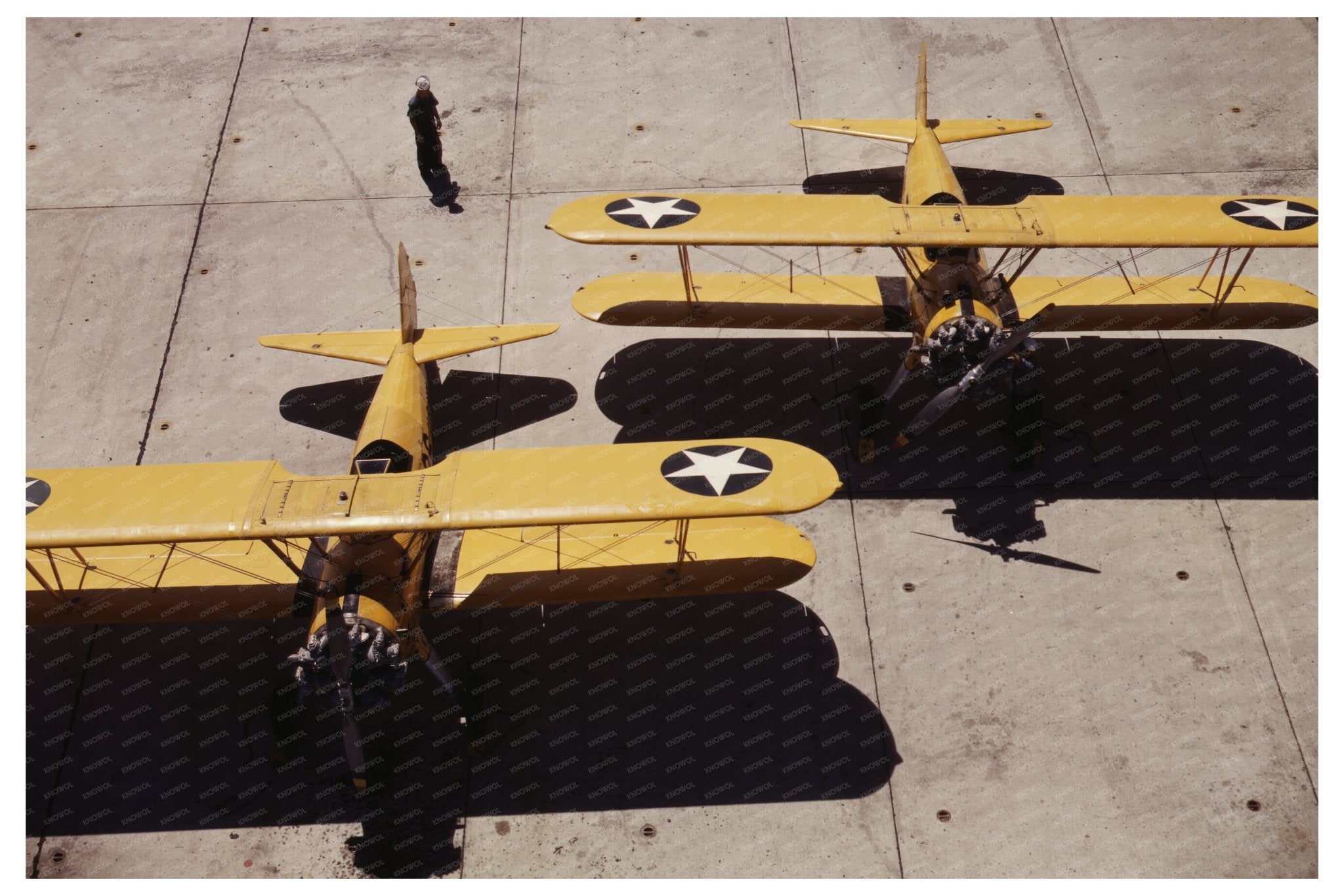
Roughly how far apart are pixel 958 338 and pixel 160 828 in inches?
361

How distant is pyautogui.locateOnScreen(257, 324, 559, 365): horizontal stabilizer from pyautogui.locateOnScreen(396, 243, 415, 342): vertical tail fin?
0.32 feet

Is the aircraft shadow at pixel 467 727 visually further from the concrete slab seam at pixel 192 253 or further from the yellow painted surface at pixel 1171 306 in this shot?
the yellow painted surface at pixel 1171 306

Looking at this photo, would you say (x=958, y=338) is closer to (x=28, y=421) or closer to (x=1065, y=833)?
(x=1065, y=833)

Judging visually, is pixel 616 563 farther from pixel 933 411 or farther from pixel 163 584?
pixel 163 584

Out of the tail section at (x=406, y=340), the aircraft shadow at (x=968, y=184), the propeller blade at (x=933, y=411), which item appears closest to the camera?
the propeller blade at (x=933, y=411)

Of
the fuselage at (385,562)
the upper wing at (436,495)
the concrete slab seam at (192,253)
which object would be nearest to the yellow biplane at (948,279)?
the fuselage at (385,562)

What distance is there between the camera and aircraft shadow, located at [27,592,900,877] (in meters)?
9.95

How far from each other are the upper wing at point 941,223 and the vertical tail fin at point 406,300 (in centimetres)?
203

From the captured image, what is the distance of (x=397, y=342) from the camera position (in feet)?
38.9

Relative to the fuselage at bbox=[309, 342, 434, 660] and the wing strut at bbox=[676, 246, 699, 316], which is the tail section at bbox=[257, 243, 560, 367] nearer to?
the fuselage at bbox=[309, 342, 434, 660]

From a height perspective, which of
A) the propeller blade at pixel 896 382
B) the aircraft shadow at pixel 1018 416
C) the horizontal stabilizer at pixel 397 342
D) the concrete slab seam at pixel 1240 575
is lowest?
the concrete slab seam at pixel 1240 575

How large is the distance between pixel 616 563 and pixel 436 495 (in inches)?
76.5

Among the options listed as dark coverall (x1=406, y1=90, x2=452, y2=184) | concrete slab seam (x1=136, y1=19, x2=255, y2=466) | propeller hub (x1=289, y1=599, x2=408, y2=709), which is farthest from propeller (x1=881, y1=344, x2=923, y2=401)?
concrete slab seam (x1=136, y1=19, x2=255, y2=466)

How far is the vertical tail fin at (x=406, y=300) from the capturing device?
11562 millimetres
